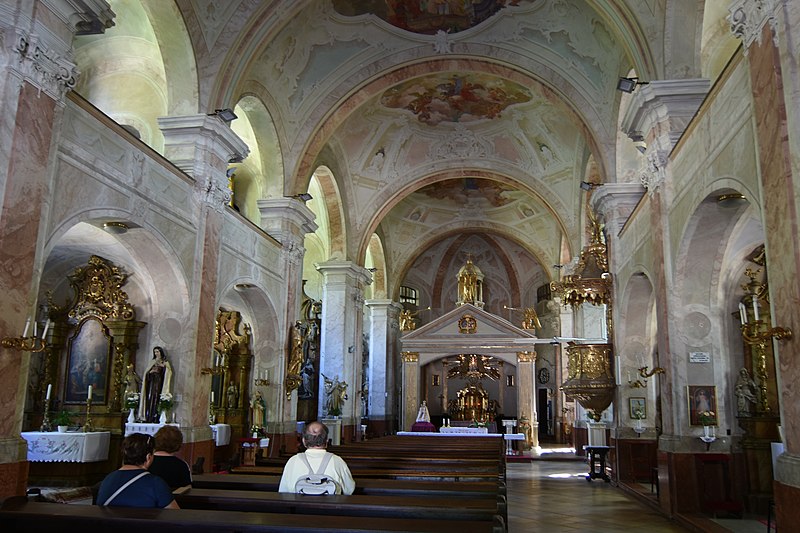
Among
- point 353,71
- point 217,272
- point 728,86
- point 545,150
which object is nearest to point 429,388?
point 545,150

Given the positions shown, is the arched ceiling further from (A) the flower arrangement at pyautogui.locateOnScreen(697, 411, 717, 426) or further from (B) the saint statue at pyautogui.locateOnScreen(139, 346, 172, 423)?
(A) the flower arrangement at pyautogui.locateOnScreen(697, 411, 717, 426)

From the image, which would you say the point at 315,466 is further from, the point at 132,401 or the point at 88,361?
the point at 88,361

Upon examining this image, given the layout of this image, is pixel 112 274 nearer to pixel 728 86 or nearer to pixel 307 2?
pixel 307 2

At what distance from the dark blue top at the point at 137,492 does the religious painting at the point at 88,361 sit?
8.02 m

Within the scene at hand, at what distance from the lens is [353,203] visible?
66.7 feet

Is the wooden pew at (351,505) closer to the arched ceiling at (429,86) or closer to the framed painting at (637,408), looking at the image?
the arched ceiling at (429,86)

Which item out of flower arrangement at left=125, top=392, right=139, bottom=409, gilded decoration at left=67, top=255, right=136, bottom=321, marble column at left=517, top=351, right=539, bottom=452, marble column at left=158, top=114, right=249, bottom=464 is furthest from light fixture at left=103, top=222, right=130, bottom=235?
marble column at left=517, top=351, right=539, bottom=452

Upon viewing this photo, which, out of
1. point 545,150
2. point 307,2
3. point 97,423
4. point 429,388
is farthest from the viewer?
point 429,388

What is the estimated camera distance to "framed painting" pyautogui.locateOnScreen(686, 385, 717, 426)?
837cm

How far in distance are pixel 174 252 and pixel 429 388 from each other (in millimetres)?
19149

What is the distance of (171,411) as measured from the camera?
10.3m

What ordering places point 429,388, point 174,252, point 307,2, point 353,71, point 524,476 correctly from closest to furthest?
point 174,252 → point 307,2 → point 524,476 → point 353,71 → point 429,388

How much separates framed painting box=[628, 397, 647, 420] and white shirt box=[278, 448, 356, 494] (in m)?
8.64

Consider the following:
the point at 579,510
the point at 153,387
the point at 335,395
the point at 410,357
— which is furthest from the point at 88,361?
the point at 410,357
